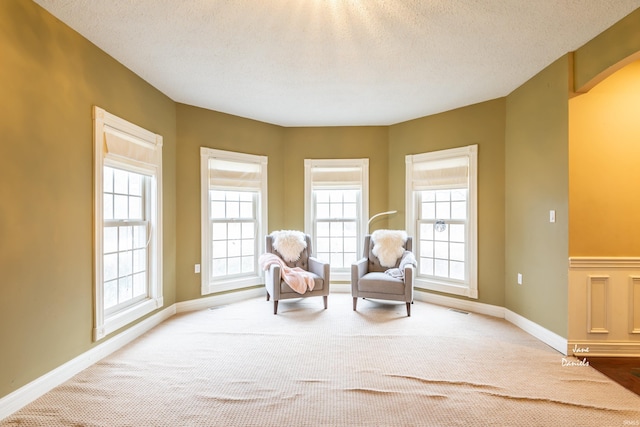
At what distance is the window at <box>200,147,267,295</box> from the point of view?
4.27 meters

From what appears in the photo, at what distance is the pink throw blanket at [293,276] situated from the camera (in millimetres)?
3947

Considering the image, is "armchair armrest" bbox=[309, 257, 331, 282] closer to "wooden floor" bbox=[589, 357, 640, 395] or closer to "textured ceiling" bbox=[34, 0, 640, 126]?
"textured ceiling" bbox=[34, 0, 640, 126]

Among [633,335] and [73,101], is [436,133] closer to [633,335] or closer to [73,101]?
[633,335]

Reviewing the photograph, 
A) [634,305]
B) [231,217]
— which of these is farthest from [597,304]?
[231,217]

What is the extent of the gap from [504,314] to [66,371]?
4319mm

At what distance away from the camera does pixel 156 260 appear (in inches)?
141

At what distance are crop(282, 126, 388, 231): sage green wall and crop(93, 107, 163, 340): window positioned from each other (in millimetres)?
1946

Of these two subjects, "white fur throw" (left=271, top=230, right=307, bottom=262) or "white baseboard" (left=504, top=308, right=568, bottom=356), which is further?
"white fur throw" (left=271, top=230, right=307, bottom=262)

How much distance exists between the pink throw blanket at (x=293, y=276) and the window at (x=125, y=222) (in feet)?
4.21

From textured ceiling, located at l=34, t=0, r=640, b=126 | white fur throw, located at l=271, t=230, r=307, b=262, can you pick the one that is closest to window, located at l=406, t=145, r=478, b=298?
textured ceiling, located at l=34, t=0, r=640, b=126

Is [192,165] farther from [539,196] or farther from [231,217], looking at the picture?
[539,196]

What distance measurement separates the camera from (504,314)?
3.85 metres

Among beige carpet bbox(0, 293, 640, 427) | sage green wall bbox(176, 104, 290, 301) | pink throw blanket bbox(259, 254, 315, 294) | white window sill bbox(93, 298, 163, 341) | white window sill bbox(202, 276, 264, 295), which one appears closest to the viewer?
beige carpet bbox(0, 293, 640, 427)

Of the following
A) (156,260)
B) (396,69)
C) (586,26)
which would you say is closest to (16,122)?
(156,260)
